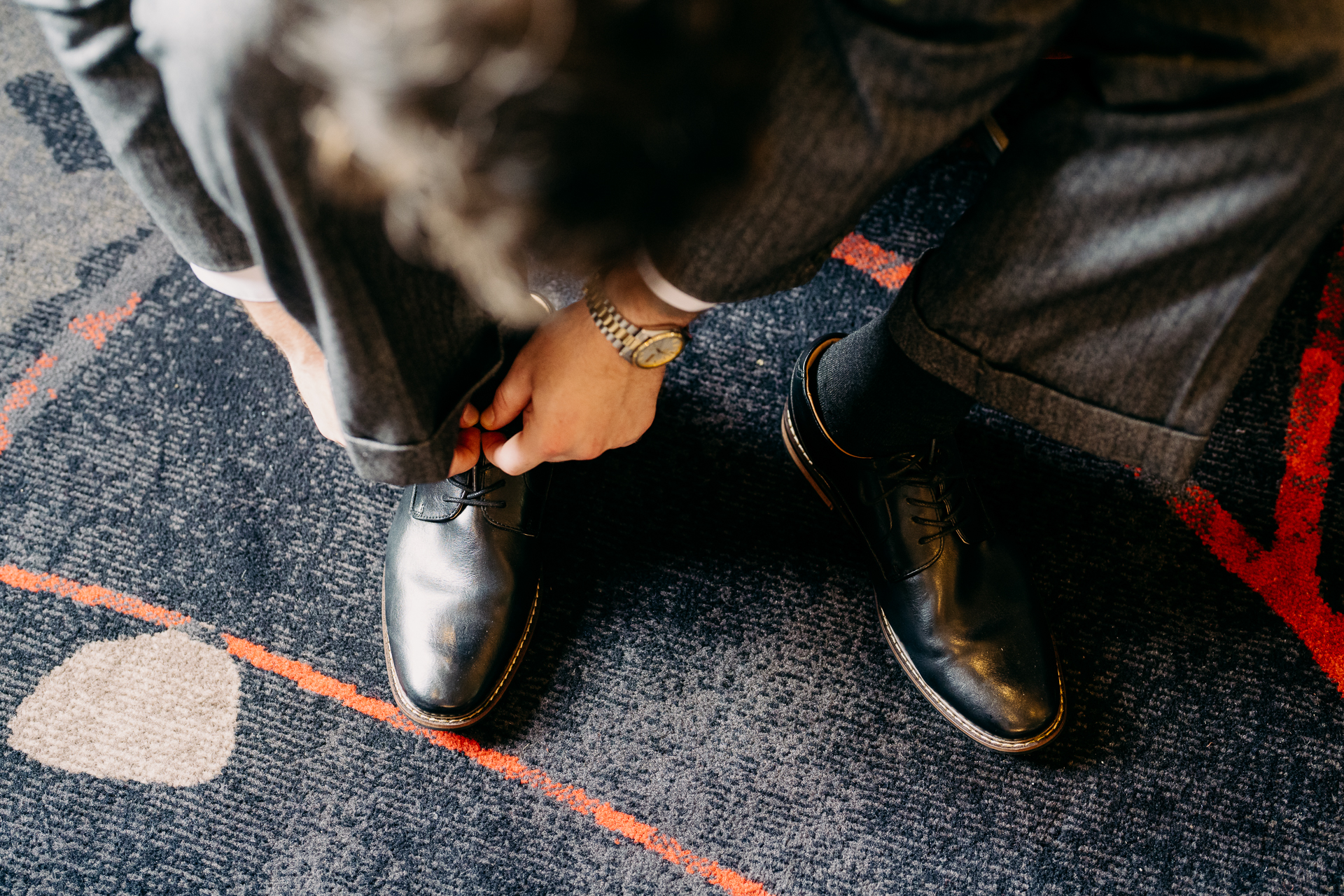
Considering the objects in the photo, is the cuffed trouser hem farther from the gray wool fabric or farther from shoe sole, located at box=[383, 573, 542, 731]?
shoe sole, located at box=[383, 573, 542, 731]

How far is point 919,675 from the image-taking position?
2.77 ft

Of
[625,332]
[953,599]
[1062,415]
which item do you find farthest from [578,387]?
[953,599]

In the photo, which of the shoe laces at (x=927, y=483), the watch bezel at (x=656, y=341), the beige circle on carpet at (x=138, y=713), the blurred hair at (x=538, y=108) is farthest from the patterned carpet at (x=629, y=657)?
the blurred hair at (x=538, y=108)

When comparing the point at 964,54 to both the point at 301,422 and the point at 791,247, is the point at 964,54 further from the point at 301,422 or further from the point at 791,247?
the point at 301,422

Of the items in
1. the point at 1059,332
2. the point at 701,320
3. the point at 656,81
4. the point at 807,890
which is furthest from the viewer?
the point at 701,320

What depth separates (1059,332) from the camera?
0.55 m

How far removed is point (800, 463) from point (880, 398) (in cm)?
19

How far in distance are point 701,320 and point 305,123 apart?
0.62 meters

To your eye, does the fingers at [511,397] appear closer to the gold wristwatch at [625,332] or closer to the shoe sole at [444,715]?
the gold wristwatch at [625,332]

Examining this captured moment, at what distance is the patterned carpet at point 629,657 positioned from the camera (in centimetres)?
80

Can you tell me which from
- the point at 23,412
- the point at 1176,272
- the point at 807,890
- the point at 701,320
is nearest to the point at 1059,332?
the point at 1176,272

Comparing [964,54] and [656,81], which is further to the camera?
[964,54]

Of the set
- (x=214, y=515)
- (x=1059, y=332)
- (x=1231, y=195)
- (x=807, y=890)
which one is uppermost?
(x=1231, y=195)

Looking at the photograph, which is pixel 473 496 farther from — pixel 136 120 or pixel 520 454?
pixel 136 120
